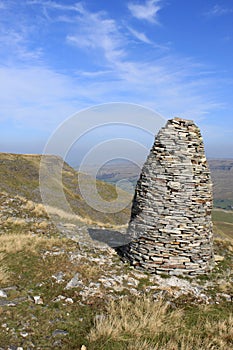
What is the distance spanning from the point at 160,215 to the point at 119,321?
3.72 metres

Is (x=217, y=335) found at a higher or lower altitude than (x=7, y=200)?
lower

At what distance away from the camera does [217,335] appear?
587 cm

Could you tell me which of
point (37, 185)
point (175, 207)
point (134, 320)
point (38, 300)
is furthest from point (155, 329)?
point (37, 185)

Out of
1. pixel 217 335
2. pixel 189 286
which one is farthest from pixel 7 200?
pixel 217 335

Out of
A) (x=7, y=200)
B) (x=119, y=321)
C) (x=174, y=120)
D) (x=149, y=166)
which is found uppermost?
(x=174, y=120)

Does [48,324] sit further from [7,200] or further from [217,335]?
[7,200]

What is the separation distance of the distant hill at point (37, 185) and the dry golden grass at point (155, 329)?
20313 mm

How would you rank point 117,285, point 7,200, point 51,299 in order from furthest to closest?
point 7,200, point 117,285, point 51,299

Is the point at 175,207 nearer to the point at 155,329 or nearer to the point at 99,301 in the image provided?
the point at 99,301

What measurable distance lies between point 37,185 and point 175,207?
3258 centimetres

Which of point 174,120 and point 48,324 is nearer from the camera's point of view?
point 48,324

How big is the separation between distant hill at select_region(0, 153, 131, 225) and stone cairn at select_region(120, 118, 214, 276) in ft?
58.9

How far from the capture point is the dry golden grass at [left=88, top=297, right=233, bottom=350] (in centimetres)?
537

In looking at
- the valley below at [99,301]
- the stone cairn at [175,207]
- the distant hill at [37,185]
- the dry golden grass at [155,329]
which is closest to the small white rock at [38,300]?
the valley below at [99,301]
